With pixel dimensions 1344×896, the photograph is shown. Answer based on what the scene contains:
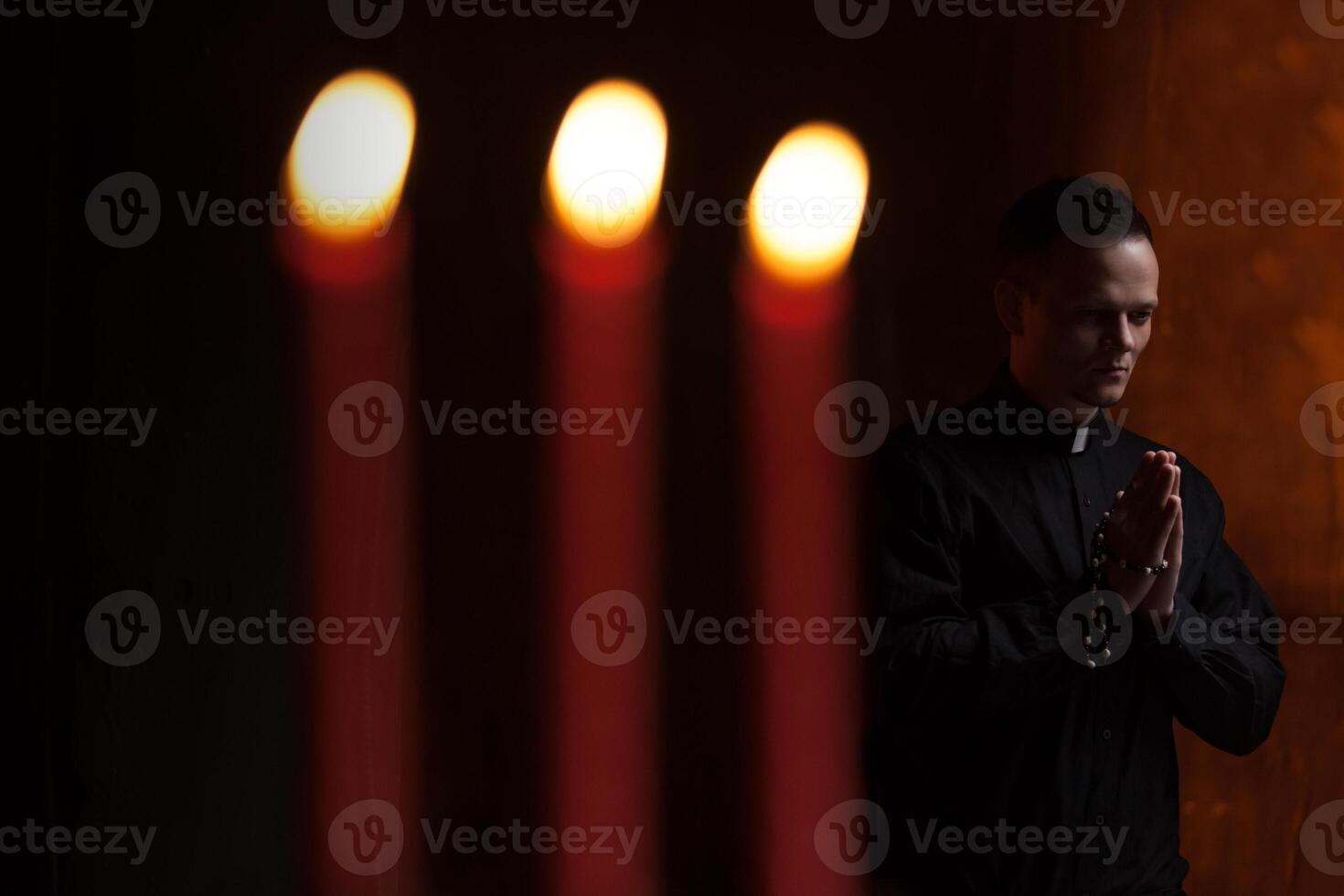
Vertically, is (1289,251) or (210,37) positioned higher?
(210,37)

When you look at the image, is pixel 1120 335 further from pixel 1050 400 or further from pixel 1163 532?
pixel 1163 532

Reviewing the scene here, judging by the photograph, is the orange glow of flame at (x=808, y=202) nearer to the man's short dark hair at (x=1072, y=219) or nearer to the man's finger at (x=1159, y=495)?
the man's short dark hair at (x=1072, y=219)

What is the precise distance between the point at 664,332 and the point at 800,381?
0.25 m

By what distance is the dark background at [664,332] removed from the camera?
1.84 meters

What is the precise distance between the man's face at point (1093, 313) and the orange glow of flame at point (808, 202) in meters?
0.67

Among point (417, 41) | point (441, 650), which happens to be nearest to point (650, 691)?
point (441, 650)

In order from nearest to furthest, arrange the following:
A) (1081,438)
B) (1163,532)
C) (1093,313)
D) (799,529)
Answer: (1163,532) < (1093,313) < (1081,438) < (799,529)

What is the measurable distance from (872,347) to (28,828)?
1444 millimetres

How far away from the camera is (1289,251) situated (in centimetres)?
201

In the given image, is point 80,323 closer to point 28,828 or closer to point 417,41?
point 28,828

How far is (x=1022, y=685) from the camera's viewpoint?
4.45 ft

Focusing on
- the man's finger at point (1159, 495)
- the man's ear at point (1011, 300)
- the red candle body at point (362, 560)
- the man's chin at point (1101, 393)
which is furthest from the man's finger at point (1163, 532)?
the red candle body at point (362, 560)

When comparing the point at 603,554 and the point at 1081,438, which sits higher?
the point at 1081,438

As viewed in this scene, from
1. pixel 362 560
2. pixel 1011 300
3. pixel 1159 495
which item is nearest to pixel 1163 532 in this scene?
pixel 1159 495
